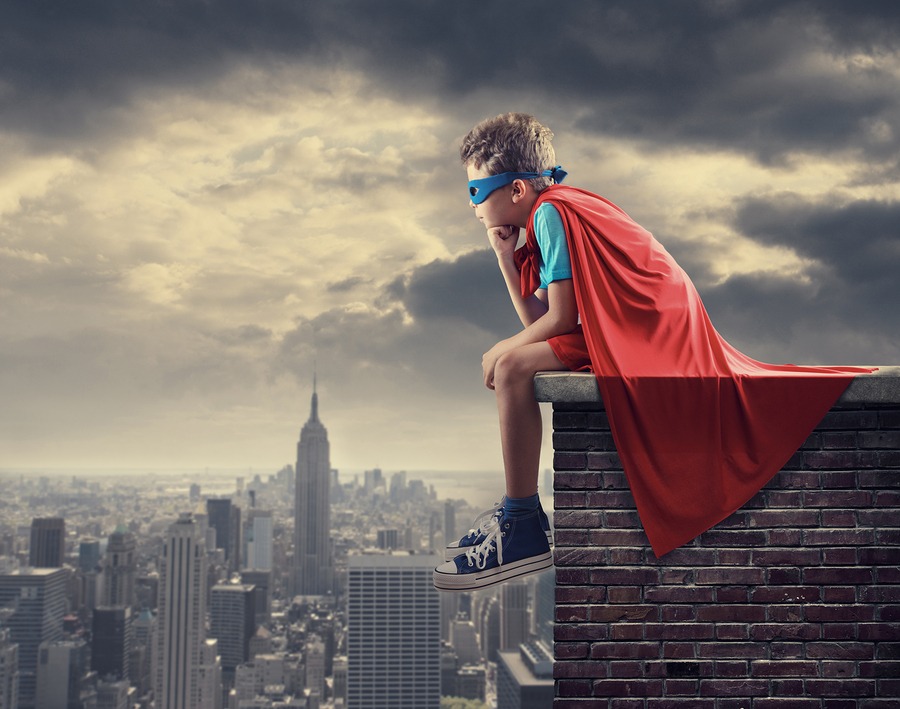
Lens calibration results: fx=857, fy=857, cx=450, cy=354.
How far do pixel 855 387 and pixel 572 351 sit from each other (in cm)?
130

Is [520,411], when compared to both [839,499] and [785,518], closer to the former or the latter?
[785,518]

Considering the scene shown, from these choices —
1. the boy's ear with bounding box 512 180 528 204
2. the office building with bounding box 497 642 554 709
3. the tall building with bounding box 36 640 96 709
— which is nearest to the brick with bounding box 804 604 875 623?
the boy's ear with bounding box 512 180 528 204

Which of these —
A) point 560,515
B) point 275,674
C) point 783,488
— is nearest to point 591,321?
point 560,515

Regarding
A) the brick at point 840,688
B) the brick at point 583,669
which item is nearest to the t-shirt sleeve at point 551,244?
the brick at point 583,669

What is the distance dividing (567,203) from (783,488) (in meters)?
1.69

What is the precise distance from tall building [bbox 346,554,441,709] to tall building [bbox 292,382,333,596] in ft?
70.7

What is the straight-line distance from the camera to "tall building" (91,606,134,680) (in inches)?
3182

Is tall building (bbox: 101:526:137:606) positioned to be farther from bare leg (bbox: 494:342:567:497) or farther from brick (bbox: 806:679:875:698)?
brick (bbox: 806:679:875:698)

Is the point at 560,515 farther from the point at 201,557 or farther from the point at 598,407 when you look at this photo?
the point at 201,557

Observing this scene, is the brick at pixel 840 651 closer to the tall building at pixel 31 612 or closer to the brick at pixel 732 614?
the brick at pixel 732 614

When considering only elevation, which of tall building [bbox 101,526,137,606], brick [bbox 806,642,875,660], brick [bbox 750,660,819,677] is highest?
brick [bbox 806,642,875,660]

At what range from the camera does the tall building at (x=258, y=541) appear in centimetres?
10544

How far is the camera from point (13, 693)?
7650 centimetres

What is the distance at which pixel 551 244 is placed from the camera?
13.8ft
